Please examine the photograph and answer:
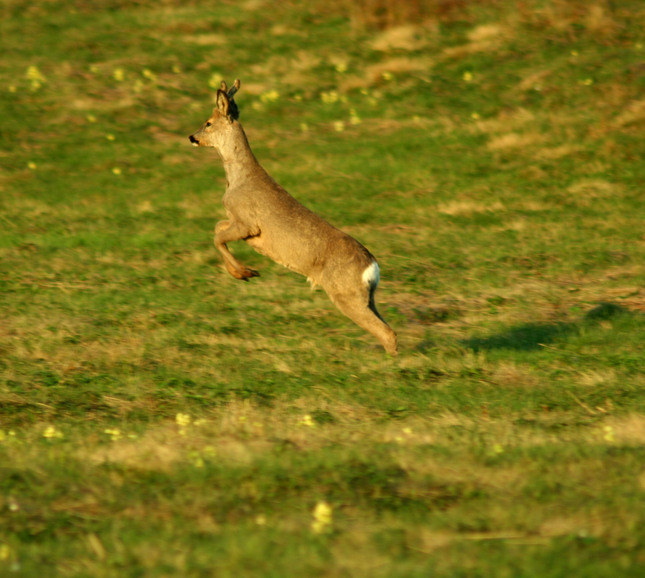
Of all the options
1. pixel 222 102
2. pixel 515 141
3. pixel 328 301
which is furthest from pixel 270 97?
pixel 222 102

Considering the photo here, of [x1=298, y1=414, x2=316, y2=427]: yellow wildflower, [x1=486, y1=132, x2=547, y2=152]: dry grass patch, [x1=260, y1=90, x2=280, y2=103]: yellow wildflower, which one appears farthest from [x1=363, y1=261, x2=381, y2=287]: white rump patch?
[x1=260, y1=90, x2=280, y2=103]: yellow wildflower

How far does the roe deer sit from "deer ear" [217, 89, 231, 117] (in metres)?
0.01

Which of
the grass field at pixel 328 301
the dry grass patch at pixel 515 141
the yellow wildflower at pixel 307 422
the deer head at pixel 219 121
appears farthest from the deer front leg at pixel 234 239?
the dry grass patch at pixel 515 141

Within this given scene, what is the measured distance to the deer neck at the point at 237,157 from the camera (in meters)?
11.0

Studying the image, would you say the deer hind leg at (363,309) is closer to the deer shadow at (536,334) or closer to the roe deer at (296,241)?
the roe deer at (296,241)

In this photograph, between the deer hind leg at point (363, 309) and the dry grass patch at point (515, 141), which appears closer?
the deer hind leg at point (363, 309)

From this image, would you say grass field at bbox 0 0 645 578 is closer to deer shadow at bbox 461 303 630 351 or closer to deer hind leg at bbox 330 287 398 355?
deer shadow at bbox 461 303 630 351

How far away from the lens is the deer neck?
11.0 m

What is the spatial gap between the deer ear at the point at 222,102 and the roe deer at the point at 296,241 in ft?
0.04

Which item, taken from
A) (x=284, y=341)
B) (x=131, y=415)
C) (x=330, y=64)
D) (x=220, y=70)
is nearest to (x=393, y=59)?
(x=330, y=64)

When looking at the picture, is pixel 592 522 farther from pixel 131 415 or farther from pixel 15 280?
pixel 15 280

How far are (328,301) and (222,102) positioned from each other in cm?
364

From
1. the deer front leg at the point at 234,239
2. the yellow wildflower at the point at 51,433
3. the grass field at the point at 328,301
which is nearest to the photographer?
the grass field at the point at 328,301

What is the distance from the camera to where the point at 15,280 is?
1427cm
